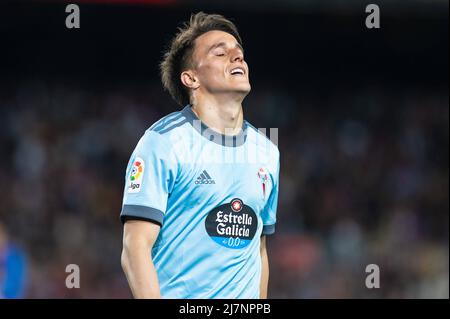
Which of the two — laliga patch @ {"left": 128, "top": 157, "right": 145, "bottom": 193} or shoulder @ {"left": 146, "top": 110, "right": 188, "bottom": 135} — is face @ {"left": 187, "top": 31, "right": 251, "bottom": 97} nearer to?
shoulder @ {"left": 146, "top": 110, "right": 188, "bottom": 135}

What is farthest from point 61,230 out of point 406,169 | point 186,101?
point 186,101

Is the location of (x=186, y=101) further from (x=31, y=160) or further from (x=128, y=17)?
(x=128, y=17)

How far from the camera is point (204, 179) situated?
4.14 metres

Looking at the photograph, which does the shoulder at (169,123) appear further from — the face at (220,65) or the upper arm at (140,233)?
the upper arm at (140,233)

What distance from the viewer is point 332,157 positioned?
13.3 m

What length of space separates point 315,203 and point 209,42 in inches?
329

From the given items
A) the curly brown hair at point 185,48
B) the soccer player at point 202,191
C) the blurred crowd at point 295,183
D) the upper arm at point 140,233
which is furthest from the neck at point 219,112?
the blurred crowd at point 295,183

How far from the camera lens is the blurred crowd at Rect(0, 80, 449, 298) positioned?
1129 cm

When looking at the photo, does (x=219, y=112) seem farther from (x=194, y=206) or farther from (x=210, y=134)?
(x=194, y=206)

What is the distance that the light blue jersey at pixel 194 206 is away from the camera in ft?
13.2

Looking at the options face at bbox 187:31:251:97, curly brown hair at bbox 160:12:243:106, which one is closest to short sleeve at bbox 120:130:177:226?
face at bbox 187:31:251:97

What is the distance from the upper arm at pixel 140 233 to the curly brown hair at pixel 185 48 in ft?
2.95

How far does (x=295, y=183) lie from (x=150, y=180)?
29.1 feet
